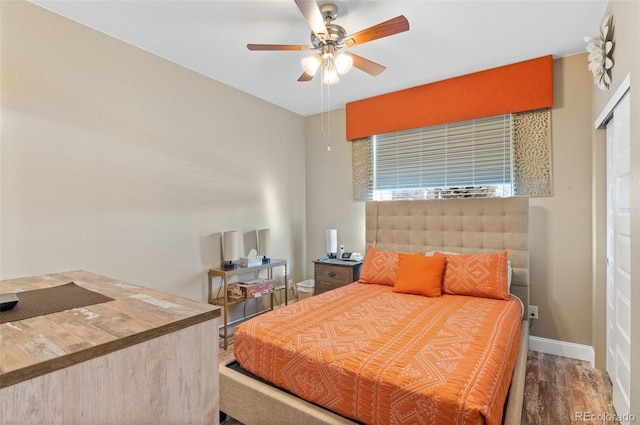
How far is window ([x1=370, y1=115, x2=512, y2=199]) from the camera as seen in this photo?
315 centimetres

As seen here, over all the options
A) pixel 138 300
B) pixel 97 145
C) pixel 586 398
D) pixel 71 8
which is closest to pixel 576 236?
pixel 586 398

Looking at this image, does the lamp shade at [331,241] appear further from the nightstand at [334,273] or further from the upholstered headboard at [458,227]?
the upholstered headboard at [458,227]

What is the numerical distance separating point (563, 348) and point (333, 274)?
2200 mm

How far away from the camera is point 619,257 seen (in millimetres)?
2072

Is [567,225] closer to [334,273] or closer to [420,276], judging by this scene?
[420,276]

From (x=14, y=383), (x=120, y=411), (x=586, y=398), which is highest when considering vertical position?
(x=14, y=383)

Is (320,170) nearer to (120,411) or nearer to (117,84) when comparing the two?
(117,84)

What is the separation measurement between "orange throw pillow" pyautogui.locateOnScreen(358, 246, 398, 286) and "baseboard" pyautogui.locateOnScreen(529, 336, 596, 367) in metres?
1.41

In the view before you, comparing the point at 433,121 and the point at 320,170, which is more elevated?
the point at 433,121

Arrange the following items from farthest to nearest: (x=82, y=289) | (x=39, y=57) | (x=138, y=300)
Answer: (x=39, y=57), (x=82, y=289), (x=138, y=300)

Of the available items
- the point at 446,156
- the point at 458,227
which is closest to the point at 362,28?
the point at 446,156

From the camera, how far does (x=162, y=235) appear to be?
2857 millimetres

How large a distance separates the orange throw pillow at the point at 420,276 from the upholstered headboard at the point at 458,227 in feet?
1.67

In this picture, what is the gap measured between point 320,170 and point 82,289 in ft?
11.3
